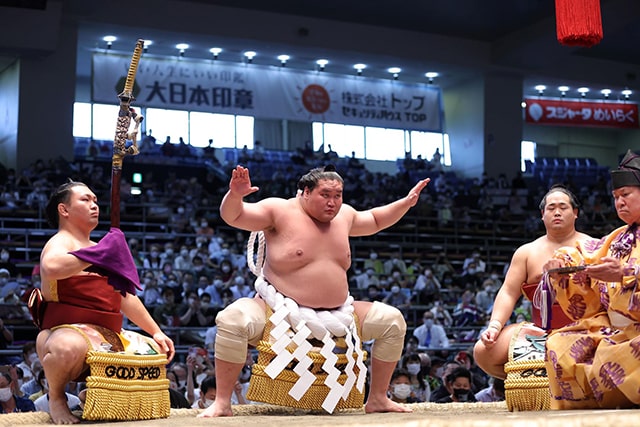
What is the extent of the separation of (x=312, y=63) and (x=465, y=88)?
2.47 meters

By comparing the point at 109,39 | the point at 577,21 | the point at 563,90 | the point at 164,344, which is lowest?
the point at 164,344

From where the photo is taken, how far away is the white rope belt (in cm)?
257

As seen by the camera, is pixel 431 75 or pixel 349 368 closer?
pixel 349 368

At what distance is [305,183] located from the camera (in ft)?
9.04

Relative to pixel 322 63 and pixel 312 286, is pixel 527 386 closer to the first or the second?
pixel 312 286

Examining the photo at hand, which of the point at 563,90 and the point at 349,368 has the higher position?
the point at 563,90

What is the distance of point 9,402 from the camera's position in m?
3.68

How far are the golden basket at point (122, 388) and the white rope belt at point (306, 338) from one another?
0.34 metres

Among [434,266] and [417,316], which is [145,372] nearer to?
[417,316]

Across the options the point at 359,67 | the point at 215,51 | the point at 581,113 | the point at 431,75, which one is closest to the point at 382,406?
the point at 215,51

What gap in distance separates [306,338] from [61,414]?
73 centimetres

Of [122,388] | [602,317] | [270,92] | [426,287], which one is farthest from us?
[270,92]

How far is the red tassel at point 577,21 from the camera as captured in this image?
2434 millimetres

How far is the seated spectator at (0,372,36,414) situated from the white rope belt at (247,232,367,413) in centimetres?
159
